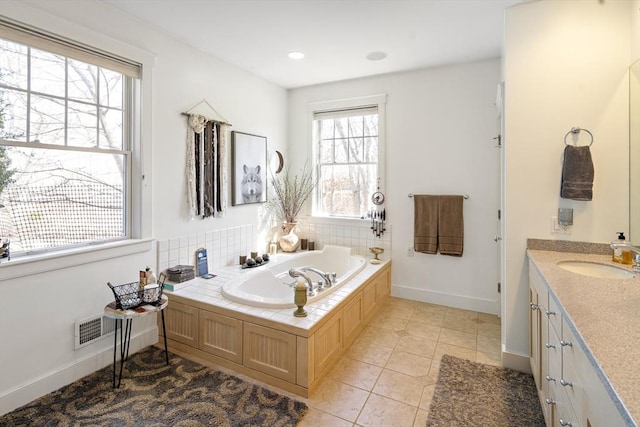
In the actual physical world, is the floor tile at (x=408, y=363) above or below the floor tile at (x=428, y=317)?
below

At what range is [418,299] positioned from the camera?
151 inches

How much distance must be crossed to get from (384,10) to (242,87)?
1.87 meters

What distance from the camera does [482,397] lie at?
211cm

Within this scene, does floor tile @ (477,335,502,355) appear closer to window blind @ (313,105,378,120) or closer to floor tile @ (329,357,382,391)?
floor tile @ (329,357,382,391)

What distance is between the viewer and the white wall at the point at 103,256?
200 centimetres

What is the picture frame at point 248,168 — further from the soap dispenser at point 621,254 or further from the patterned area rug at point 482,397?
the soap dispenser at point 621,254

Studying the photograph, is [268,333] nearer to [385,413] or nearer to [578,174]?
[385,413]

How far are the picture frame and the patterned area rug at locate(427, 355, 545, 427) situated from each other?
261 centimetres

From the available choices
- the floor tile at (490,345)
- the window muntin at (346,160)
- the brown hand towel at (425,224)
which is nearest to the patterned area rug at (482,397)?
the floor tile at (490,345)

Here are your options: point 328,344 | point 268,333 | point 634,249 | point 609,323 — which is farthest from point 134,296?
point 634,249

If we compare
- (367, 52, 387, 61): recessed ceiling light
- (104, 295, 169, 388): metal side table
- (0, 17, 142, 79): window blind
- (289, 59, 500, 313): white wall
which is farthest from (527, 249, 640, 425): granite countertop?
(0, 17, 142, 79): window blind

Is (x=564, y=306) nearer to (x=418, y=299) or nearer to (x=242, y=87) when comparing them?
(x=418, y=299)

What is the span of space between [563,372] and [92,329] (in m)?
2.86

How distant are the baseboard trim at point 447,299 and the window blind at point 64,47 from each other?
3.46 metres
